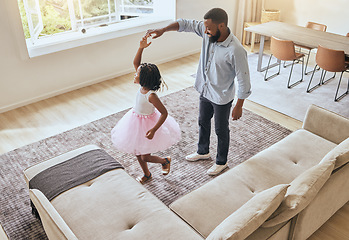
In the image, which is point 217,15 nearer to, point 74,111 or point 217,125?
point 217,125

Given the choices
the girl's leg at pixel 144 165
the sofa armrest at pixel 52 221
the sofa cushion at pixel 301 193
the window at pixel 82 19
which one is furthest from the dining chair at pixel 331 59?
the sofa armrest at pixel 52 221

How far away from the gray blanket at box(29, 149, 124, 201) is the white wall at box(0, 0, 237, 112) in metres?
1.95

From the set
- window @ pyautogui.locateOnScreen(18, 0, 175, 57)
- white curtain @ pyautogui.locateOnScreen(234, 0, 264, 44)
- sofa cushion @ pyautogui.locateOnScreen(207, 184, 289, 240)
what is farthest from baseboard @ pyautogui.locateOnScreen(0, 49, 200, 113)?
sofa cushion @ pyautogui.locateOnScreen(207, 184, 289, 240)

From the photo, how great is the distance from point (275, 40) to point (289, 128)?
1.32 meters

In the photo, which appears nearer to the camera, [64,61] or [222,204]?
[222,204]

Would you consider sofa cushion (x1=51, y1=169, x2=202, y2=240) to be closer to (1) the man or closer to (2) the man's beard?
(1) the man

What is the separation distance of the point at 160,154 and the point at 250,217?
5.42 ft

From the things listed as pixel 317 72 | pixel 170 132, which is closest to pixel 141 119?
pixel 170 132

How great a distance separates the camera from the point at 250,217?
5.80ft

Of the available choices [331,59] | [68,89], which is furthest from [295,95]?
[68,89]

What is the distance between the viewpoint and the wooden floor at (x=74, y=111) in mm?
3676

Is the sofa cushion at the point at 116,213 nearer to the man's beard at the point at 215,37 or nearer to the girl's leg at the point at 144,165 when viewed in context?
the girl's leg at the point at 144,165

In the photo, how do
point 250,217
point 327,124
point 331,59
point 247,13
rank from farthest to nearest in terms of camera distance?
point 247,13 → point 331,59 → point 327,124 → point 250,217

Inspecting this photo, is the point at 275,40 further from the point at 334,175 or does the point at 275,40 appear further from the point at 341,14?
the point at 334,175
